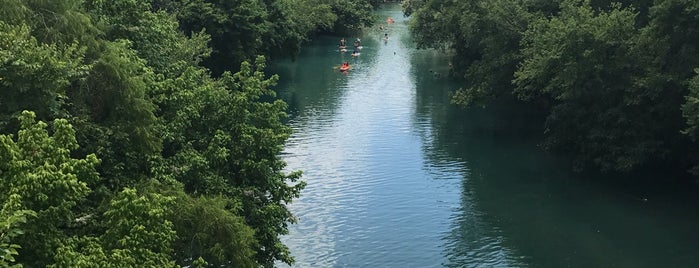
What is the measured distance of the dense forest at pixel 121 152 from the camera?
10250 millimetres

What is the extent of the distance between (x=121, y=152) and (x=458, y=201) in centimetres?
1598

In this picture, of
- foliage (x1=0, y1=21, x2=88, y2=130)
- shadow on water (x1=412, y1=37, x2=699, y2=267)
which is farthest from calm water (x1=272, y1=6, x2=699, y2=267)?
foliage (x1=0, y1=21, x2=88, y2=130)

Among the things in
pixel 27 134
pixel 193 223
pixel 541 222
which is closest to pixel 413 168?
pixel 541 222

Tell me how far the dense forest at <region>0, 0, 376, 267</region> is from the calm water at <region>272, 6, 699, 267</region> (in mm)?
5525

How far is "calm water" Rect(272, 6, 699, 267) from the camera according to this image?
74.8 ft

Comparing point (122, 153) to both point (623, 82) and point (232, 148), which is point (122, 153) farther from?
point (623, 82)

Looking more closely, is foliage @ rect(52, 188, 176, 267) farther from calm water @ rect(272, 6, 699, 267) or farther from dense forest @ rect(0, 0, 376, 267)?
calm water @ rect(272, 6, 699, 267)

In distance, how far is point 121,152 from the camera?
597 inches

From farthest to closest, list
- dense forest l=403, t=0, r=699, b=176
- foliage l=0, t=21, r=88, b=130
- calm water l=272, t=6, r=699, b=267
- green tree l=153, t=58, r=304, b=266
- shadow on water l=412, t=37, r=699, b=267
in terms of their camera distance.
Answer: dense forest l=403, t=0, r=699, b=176 → calm water l=272, t=6, r=699, b=267 → shadow on water l=412, t=37, r=699, b=267 → green tree l=153, t=58, r=304, b=266 → foliage l=0, t=21, r=88, b=130

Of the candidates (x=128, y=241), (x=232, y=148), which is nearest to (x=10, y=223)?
(x=128, y=241)

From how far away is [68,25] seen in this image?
A: 16078mm

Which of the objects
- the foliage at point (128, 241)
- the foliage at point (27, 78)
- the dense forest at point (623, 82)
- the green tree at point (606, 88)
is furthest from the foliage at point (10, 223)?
the green tree at point (606, 88)

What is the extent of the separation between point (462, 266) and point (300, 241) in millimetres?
5385

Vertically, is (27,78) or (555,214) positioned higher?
(27,78)
